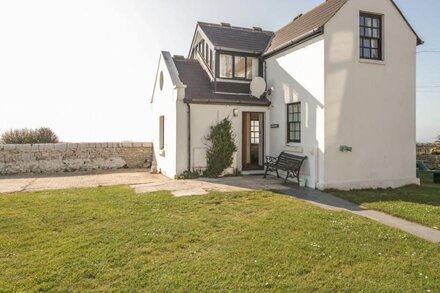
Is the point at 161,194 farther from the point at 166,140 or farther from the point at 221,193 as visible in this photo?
the point at 166,140

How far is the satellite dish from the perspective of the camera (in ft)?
45.9

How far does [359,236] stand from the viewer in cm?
578

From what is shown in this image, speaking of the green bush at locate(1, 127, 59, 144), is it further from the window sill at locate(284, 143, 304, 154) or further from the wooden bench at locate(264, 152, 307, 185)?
the window sill at locate(284, 143, 304, 154)

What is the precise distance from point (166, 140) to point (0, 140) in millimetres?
10944

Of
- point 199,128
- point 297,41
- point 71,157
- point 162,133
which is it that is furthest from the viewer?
point 71,157

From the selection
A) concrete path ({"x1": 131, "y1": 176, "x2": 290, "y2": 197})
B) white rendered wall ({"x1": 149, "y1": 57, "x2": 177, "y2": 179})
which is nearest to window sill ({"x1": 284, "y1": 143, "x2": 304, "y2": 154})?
concrete path ({"x1": 131, "y1": 176, "x2": 290, "y2": 197})

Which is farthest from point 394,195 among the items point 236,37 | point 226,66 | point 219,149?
point 236,37

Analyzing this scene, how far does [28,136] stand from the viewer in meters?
18.2

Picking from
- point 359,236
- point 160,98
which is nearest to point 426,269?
point 359,236

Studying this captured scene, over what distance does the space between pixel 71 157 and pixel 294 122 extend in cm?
1175

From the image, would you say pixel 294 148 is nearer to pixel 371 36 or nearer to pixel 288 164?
pixel 288 164

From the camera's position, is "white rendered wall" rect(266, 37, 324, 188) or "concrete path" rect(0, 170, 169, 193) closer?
"white rendered wall" rect(266, 37, 324, 188)

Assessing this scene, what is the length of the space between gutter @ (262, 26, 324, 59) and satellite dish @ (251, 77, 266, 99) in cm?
121

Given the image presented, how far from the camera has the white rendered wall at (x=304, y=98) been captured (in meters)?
10.6
